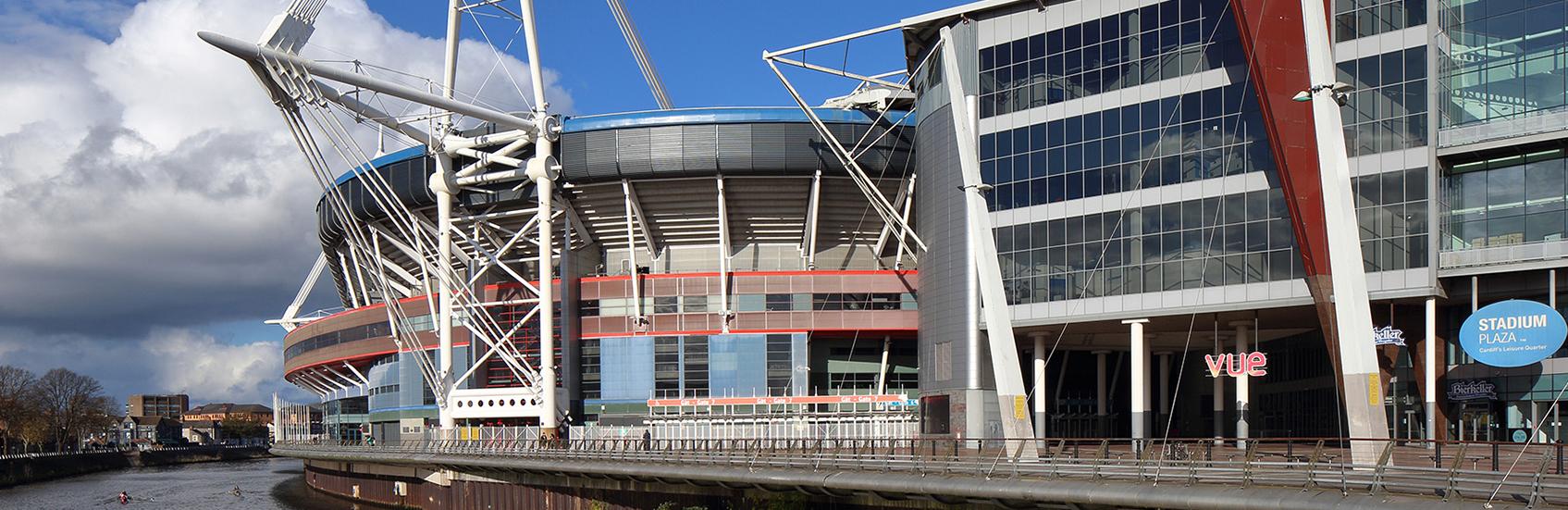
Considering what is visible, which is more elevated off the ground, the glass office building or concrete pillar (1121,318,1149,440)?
the glass office building

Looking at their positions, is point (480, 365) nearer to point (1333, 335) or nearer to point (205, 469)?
point (1333, 335)

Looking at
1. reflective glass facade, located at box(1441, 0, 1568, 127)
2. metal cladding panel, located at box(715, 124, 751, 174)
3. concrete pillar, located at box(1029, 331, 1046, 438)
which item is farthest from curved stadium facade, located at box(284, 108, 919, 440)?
reflective glass facade, located at box(1441, 0, 1568, 127)

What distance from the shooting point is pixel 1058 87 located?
181ft

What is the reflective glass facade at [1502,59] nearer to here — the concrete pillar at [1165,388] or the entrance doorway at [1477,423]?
the entrance doorway at [1477,423]

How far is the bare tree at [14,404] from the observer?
152125 millimetres

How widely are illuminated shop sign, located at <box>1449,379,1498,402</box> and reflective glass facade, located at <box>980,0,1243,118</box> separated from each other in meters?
13.1

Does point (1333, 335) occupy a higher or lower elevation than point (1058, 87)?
lower

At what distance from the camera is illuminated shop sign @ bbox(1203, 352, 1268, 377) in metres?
48.4

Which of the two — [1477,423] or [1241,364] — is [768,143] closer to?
[1241,364]

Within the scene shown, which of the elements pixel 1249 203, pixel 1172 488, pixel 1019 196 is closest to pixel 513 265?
pixel 1019 196

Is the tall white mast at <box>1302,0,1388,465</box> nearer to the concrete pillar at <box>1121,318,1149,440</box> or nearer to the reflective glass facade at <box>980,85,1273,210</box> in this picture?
the reflective glass facade at <box>980,85,1273,210</box>

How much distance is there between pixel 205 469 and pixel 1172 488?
14561 centimetres

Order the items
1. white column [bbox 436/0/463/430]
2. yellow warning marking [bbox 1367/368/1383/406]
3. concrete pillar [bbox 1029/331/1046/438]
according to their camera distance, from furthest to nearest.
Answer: white column [bbox 436/0/463/430]
concrete pillar [bbox 1029/331/1046/438]
yellow warning marking [bbox 1367/368/1383/406]

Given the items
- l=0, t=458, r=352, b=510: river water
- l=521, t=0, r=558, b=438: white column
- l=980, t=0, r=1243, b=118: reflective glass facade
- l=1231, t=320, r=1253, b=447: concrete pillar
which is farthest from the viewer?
l=0, t=458, r=352, b=510: river water
